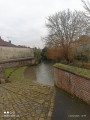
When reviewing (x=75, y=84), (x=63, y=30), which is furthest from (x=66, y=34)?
(x=75, y=84)

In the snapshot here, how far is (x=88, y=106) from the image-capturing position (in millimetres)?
3234

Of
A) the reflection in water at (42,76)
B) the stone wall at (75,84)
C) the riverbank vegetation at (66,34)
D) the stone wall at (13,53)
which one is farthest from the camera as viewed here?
the stone wall at (13,53)

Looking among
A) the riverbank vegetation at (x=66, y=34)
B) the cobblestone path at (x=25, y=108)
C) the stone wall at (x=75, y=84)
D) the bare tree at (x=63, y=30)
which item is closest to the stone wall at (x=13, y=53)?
the riverbank vegetation at (x=66, y=34)

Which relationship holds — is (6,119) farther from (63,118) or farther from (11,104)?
(63,118)

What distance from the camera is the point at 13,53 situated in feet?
56.9

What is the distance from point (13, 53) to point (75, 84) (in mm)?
15715

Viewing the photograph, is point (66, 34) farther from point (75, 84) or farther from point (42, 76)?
point (75, 84)

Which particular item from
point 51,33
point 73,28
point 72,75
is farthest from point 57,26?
point 72,75

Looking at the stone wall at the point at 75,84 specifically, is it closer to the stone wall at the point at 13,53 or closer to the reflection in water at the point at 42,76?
the reflection in water at the point at 42,76

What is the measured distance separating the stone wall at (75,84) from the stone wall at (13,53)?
1367cm

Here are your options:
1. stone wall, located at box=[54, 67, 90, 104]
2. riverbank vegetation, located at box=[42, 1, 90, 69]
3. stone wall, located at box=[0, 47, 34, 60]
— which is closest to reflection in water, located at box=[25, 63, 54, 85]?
stone wall, located at box=[54, 67, 90, 104]

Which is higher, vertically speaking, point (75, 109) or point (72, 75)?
point (72, 75)

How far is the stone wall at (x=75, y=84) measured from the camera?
3334 mm

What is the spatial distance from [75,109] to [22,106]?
2.00 m
